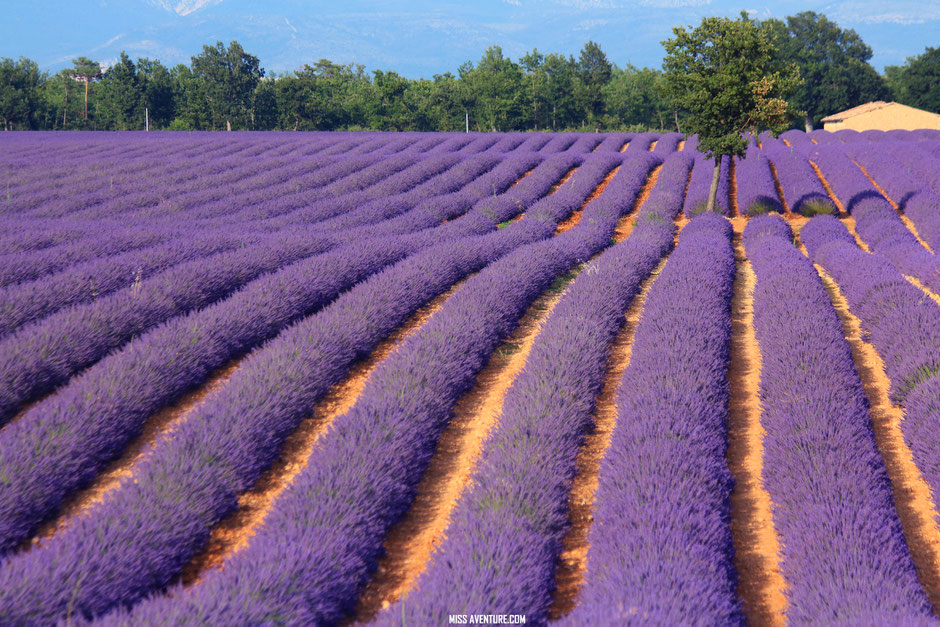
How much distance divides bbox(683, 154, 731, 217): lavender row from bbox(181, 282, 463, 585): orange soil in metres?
11.9

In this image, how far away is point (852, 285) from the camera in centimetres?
763

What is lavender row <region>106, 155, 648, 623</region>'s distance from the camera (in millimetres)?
2373

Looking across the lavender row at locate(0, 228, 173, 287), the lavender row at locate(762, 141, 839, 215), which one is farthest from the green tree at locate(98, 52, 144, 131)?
the lavender row at locate(0, 228, 173, 287)

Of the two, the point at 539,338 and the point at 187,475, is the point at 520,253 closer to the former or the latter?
the point at 539,338

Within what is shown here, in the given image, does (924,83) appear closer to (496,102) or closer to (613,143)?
(496,102)

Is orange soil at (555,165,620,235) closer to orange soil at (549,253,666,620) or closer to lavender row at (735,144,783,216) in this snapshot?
lavender row at (735,144,783,216)

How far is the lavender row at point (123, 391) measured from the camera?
312 cm

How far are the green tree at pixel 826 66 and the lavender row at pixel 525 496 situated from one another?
55.8 metres

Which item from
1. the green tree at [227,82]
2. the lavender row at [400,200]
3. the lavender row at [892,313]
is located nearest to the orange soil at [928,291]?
the lavender row at [892,313]

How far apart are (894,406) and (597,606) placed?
156 inches

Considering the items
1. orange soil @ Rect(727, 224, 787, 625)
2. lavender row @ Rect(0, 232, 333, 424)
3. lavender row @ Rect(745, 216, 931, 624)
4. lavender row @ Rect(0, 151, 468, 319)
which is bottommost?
orange soil @ Rect(727, 224, 787, 625)

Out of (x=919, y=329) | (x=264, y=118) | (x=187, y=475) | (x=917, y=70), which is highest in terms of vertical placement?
(x=917, y=70)

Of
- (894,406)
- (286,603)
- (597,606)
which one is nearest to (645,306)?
(894,406)

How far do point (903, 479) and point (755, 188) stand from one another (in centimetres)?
1467
